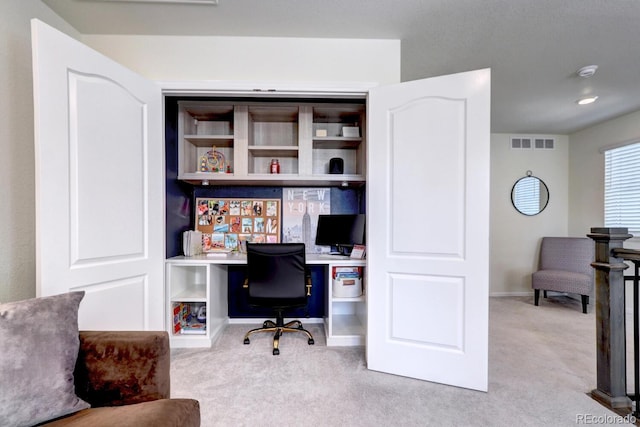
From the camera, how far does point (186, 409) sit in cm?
107

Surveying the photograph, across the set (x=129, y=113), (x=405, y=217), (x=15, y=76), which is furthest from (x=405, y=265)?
(x=15, y=76)

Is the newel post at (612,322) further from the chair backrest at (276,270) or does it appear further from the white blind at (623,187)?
the white blind at (623,187)

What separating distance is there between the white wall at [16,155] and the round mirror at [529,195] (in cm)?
567

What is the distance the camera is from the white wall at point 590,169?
3.68 meters

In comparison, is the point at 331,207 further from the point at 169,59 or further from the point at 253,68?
the point at 169,59

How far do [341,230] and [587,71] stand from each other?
2.77 metres

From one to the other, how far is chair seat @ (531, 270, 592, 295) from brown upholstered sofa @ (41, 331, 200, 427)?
446 cm

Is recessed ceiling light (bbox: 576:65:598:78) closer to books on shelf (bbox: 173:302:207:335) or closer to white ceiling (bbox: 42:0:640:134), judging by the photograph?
white ceiling (bbox: 42:0:640:134)

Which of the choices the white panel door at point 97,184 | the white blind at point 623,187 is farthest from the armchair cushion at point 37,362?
the white blind at point 623,187

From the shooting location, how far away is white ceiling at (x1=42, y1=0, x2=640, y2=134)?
1.84 meters

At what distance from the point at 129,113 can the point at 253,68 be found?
3.22 ft

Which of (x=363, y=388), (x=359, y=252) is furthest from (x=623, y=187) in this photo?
(x=363, y=388)

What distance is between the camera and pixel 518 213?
4379mm

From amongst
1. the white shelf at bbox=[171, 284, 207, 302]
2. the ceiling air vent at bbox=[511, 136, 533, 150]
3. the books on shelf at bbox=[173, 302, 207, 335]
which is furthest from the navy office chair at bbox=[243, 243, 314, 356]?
the ceiling air vent at bbox=[511, 136, 533, 150]
